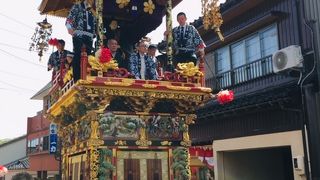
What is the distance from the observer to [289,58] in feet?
42.3

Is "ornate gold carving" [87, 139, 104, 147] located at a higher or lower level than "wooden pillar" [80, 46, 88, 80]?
lower

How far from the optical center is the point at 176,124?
8.11 m

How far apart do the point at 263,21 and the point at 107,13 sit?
25.3 ft

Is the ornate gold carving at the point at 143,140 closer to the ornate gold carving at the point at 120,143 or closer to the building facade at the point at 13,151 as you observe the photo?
the ornate gold carving at the point at 120,143

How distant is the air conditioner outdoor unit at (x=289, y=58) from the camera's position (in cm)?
1284

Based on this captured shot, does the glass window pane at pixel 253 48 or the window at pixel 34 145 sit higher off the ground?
the glass window pane at pixel 253 48

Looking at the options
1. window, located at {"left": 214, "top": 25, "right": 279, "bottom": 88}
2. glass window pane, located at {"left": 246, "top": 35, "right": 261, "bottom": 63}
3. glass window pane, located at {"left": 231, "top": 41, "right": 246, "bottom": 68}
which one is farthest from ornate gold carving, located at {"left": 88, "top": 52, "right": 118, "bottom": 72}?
glass window pane, located at {"left": 231, "top": 41, "right": 246, "bottom": 68}

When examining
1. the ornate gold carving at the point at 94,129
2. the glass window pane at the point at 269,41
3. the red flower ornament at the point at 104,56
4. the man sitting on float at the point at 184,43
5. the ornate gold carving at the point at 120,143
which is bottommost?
the ornate gold carving at the point at 120,143

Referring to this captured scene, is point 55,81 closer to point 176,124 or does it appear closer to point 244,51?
point 176,124

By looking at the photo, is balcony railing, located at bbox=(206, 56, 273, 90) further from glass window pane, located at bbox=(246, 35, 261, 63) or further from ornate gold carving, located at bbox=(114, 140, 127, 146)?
ornate gold carving, located at bbox=(114, 140, 127, 146)

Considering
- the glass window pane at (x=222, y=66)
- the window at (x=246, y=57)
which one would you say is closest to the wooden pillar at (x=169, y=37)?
the window at (x=246, y=57)

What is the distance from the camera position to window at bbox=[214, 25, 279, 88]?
15649 mm

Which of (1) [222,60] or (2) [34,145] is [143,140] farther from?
(2) [34,145]

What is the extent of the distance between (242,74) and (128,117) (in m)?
9.98
